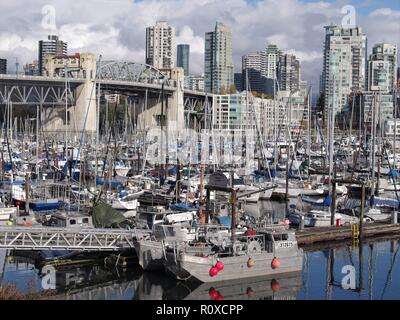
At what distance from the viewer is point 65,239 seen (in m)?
23.5

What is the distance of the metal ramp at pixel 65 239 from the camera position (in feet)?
75.3

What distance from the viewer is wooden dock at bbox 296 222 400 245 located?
28670 millimetres

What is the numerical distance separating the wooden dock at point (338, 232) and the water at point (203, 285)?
2.49 m

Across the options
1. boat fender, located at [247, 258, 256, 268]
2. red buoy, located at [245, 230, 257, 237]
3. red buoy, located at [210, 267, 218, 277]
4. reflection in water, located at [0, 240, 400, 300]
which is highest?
red buoy, located at [245, 230, 257, 237]

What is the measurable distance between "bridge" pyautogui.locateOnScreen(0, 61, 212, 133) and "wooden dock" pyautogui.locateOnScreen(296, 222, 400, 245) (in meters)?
52.6

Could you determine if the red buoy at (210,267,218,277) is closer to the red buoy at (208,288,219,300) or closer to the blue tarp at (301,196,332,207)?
the red buoy at (208,288,219,300)

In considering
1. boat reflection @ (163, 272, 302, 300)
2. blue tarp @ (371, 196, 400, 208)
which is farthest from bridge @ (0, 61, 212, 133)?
boat reflection @ (163, 272, 302, 300)

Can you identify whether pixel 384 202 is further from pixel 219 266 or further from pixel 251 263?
pixel 219 266

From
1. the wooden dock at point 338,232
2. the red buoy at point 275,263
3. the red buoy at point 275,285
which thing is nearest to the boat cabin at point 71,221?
the red buoy at point 275,263

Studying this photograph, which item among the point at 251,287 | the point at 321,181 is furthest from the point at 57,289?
the point at 321,181

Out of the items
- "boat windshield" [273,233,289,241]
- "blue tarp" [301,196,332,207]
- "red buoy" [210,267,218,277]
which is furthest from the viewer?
"blue tarp" [301,196,332,207]

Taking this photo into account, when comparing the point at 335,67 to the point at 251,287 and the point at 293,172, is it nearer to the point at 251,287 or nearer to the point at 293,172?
the point at 293,172

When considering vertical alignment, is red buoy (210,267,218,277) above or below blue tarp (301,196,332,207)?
below

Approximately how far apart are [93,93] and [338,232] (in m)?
73.4
